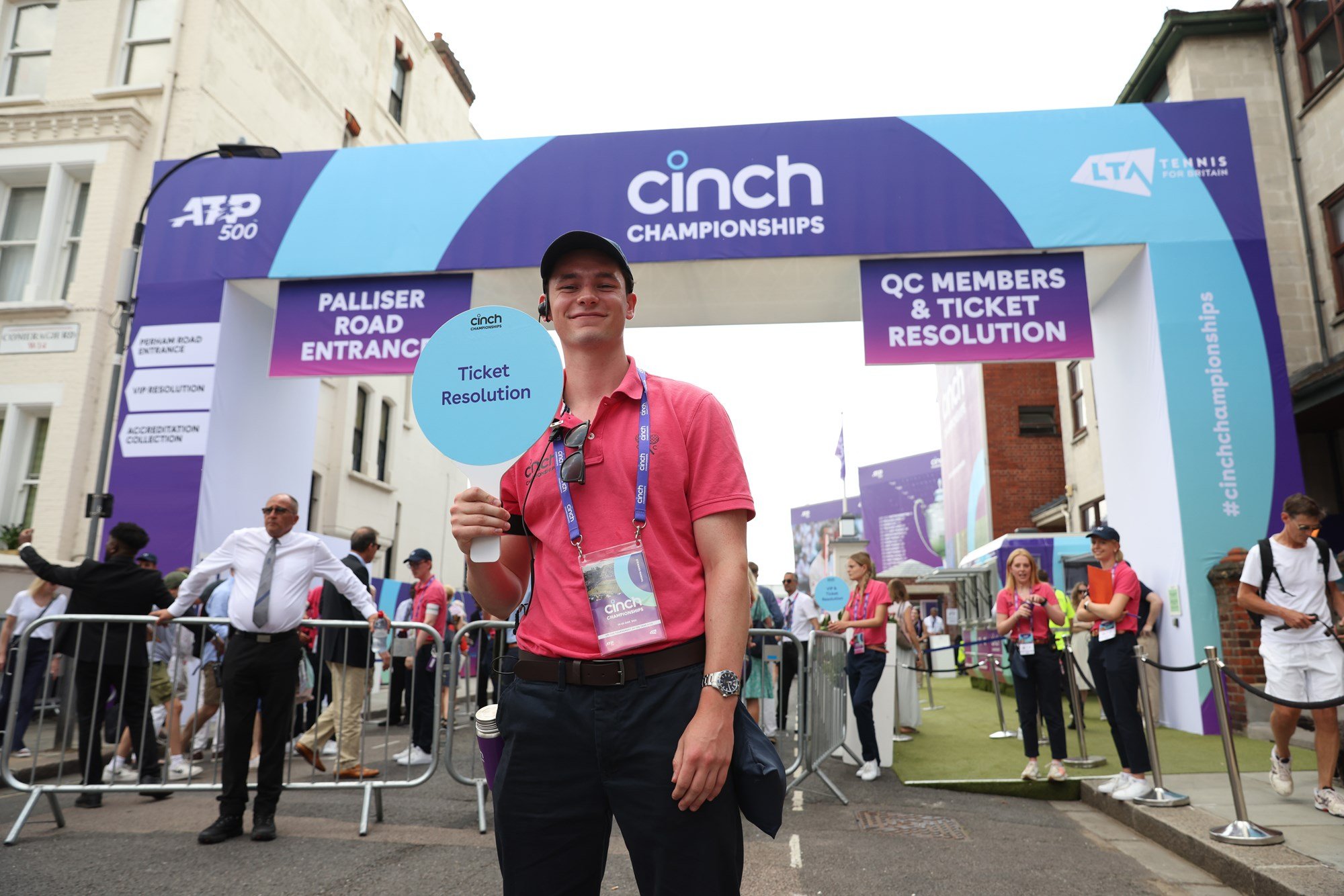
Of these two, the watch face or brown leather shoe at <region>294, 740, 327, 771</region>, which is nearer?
the watch face

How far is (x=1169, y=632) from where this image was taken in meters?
9.22

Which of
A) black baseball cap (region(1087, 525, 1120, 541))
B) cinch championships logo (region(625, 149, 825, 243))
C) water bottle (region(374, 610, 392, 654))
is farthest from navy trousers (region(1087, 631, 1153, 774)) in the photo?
cinch championships logo (region(625, 149, 825, 243))

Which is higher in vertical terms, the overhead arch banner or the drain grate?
the overhead arch banner

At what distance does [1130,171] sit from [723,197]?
4.30 metres

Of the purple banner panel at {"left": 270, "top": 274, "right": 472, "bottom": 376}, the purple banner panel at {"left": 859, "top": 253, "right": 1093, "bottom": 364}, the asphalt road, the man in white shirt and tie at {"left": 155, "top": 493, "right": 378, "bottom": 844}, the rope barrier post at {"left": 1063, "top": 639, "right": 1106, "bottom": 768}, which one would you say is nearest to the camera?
the asphalt road

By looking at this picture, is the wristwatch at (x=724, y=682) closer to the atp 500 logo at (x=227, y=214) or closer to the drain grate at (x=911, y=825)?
the drain grate at (x=911, y=825)

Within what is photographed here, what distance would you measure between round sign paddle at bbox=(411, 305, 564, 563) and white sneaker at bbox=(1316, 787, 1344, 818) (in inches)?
232

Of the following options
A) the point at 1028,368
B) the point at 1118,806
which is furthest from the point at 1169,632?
the point at 1028,368

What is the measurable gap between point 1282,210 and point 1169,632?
7.37 m

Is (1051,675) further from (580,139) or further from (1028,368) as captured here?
(1028,368)

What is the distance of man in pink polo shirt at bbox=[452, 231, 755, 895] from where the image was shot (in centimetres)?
175

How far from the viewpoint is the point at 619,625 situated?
73.5 inches

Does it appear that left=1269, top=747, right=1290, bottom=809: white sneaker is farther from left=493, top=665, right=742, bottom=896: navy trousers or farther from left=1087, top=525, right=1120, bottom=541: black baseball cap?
left=493, top=665, right=742, bottom=896: navy trousers

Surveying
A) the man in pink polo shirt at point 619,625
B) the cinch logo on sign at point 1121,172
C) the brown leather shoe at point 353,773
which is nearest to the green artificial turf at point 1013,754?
the brown leather shoe at point 353,773
